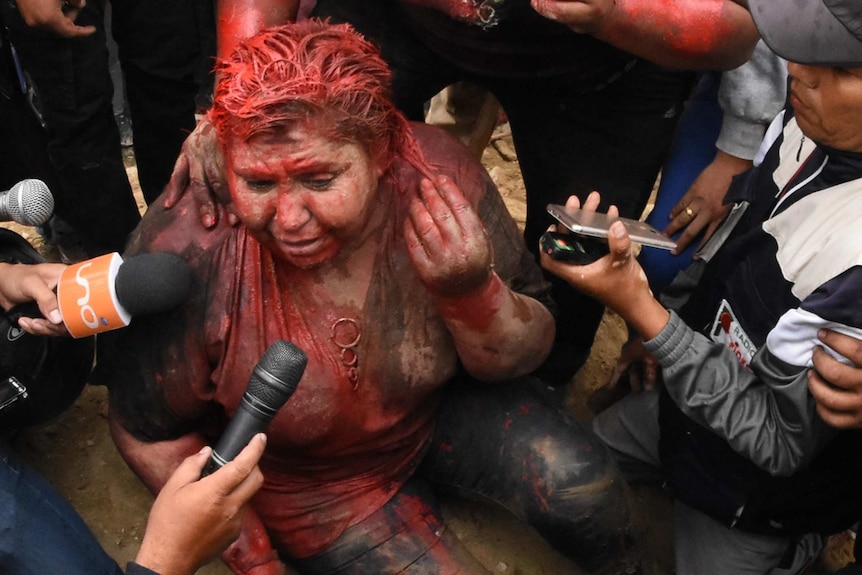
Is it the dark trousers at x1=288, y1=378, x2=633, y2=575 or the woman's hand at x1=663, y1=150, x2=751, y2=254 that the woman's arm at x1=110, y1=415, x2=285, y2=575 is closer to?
the dark trousers at x1=288, y1=378, x2=633, y2=575

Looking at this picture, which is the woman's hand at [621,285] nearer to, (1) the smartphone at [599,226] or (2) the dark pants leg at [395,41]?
(1) the smartphone at [599,226]

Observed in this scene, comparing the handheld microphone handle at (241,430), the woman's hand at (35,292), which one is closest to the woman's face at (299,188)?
the handheld microphone handle at (241,430)

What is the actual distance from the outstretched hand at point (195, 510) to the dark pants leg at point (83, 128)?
1881 millimetres

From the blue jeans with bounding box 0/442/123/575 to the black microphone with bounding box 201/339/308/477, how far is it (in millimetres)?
595

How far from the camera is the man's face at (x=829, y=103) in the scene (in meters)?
1.71

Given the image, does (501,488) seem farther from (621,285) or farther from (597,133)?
(597,133)

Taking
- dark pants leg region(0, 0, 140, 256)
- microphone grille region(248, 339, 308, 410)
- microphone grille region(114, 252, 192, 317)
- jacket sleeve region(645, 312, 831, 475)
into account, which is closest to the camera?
microphone grille region(248, 339, 308, 410)

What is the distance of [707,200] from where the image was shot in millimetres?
2654

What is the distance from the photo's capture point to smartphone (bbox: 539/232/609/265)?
6.29 ft

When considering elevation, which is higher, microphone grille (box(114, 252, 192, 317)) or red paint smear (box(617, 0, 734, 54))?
red paint smear (box(617, 0, 734, 54))

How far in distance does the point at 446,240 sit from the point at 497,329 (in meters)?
0.33

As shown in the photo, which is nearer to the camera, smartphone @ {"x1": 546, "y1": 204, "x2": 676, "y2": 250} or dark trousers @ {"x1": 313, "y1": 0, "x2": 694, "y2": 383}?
smartphone @ {"x1": 546, "y1": 204, "x2": 676, "y2": 250}

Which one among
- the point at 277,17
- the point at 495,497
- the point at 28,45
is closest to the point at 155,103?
the point at 28,45

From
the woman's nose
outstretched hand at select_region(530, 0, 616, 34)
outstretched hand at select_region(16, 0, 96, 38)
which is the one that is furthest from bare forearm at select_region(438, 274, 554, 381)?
outstretched hand at select_region(16, 0, 96, 38)
